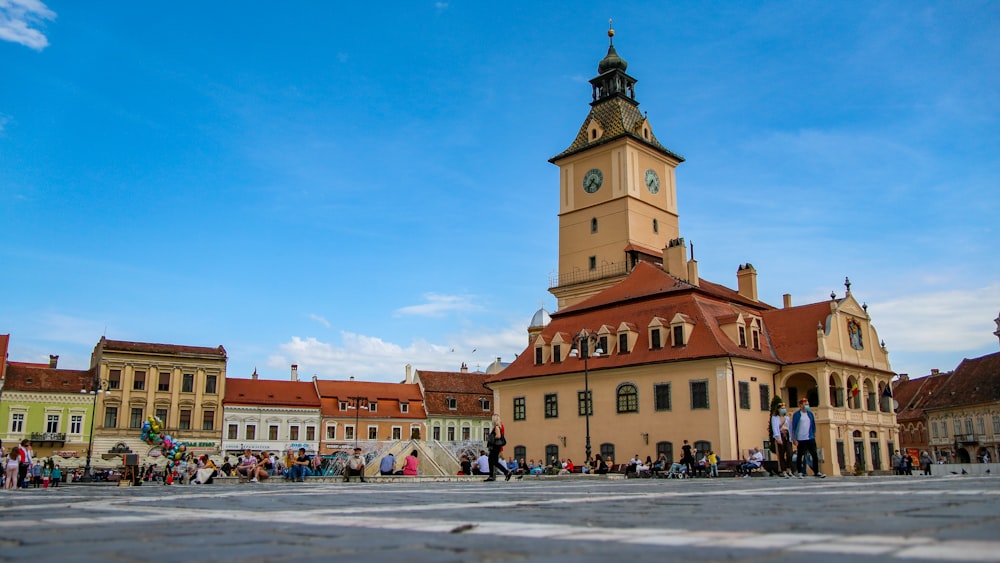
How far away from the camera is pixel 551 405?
4884 centimetres

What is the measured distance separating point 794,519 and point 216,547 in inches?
163

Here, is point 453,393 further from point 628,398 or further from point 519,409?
point 628,398

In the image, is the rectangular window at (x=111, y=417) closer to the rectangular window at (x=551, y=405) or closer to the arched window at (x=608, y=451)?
the rectangular window at (x=551, y=405)

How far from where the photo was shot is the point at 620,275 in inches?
2336

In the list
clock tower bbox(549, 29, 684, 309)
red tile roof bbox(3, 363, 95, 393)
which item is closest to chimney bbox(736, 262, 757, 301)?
clock tower bbox(549, 29, 684, 309)

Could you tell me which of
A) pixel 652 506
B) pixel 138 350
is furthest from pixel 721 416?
pixel 138 350

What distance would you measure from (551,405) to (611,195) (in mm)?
19563

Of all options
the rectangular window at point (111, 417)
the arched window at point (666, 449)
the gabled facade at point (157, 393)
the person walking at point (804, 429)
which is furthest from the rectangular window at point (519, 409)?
the rectangular window at point (111, 417)

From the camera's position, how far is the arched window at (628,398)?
147 feet

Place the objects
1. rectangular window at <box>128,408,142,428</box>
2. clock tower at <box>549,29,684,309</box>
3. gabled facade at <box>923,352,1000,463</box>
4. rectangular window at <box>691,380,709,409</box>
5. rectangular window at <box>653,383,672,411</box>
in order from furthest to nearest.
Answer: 1. gabled facade at <box>923,352,1000,463</box>
2. rectangular window at <box>128,408,142,428</box>
3. clock tower at <box>549,29,684,309</box>
4. rectangular window at <box>653,383,672,411</box>
5. rectangular window at <box>691,380,709,409</box>

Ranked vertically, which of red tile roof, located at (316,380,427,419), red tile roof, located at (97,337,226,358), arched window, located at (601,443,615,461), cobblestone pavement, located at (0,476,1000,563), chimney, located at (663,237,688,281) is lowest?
→ cobblestone pavement, located at (0,476,1000,563)

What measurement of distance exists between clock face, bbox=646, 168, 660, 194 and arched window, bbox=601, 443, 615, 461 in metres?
24.5

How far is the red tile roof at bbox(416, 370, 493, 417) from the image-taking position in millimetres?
79250

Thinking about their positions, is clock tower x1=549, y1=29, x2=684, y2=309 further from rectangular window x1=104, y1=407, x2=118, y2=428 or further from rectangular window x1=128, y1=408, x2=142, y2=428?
rectangular window x1=104, y1=407, x2=118, y2=428
